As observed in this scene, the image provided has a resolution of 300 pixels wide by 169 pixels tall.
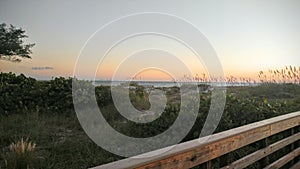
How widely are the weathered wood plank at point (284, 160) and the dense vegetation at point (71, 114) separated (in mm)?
234

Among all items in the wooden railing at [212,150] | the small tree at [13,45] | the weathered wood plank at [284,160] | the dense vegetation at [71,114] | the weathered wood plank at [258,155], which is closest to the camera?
the wooden railing at [212,150]

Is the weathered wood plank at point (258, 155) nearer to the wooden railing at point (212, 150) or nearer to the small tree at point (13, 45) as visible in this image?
the wooden railing at point (212, 150)

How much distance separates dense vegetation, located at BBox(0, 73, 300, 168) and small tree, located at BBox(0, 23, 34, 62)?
37.4 inches

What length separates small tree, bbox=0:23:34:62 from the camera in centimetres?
726

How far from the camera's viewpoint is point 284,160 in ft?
8.49

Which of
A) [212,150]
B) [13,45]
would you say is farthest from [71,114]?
[212,150]

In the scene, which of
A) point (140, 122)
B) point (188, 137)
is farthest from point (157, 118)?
point (188, 137)

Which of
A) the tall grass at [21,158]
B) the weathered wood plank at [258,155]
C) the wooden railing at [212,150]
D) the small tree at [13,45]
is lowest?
the tall grass at [21,158]

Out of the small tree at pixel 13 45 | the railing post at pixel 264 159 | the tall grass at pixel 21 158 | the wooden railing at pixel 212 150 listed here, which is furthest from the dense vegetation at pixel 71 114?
the small tree at pixel 13 45

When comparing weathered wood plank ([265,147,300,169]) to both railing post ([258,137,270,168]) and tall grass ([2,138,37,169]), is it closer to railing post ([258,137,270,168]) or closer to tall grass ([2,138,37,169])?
railing post ([258,137,270,168])

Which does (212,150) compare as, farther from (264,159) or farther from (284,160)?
(284,160)

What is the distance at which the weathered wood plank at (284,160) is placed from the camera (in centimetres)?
240

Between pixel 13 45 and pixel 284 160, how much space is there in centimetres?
795

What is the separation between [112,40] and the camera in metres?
2.37
